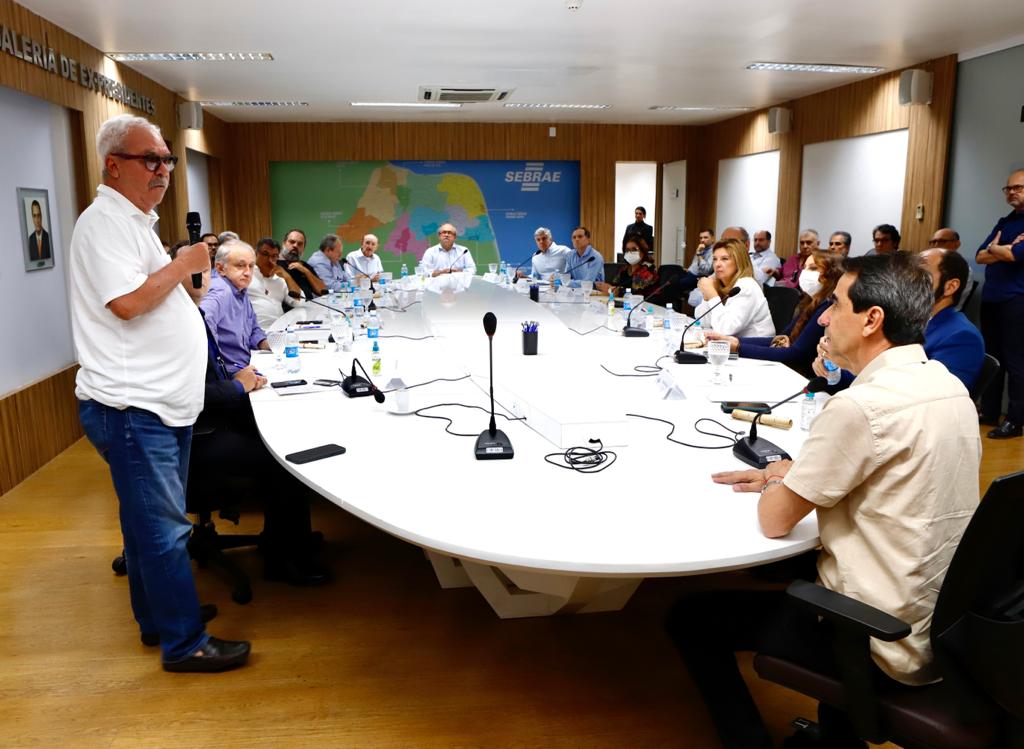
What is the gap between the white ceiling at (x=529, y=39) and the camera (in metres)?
5.27

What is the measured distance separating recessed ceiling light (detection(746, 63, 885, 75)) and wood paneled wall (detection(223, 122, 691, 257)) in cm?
521

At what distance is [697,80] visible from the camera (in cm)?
826

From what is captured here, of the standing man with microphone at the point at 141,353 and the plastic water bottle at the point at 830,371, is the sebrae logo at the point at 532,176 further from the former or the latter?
the standing man with microphone at the point at 141,353

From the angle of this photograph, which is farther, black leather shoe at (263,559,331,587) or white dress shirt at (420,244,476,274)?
white dress shirt at (420,244,476,274)

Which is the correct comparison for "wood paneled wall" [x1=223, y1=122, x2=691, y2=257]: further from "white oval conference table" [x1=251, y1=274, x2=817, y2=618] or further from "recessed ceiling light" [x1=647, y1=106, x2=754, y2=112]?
"white oval conference table" [x1=251, y1=274, x2=817, y2=618]

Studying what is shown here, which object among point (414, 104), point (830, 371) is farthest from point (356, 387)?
point (414, 104)

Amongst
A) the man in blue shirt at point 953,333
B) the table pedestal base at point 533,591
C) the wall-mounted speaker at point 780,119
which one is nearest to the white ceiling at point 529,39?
the wall-mounted speaker at point 780,119

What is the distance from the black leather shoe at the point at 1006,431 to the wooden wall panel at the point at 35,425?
20.4ft

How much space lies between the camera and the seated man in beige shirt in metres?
1.59

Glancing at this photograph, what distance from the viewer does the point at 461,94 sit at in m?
9.03

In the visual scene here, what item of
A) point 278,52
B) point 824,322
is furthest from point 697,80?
point 824,322

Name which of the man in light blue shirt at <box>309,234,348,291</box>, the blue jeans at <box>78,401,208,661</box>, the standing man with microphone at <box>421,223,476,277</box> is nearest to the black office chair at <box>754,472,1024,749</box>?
the blue jeans at <box>78,401,208,661</box>

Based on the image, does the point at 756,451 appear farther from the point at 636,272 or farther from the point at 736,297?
the point at 636,272

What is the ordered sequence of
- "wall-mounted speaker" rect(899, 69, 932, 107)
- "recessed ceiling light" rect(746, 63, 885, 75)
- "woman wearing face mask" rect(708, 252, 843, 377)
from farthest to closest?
"recessed ceiling light" rect(746, 63, 885, 75), "wall-mounted speaker" rect(899, 69, 932, 107), "woman wearing face mask" rect(708, 252, 843, 377)
